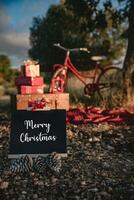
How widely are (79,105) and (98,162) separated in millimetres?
4904

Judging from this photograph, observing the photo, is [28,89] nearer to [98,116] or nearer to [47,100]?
[47,100]

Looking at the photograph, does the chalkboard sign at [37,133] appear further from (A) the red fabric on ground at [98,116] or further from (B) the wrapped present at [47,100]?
(B) the wrapped present at [47,100]

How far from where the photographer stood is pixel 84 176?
19.3ft

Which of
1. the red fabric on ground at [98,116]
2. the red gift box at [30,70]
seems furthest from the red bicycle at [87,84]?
the red fabric on ground at [98,116]

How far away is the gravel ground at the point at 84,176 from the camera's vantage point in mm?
5328

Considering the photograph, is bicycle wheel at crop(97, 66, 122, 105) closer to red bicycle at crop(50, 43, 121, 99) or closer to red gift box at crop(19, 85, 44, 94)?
red bicycle at crop(50, 43, 121, 99)

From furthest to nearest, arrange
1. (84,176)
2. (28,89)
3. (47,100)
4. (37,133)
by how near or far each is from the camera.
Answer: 1. (28,89)
2. (47,100)
3. (37,133)
4. (84,176)

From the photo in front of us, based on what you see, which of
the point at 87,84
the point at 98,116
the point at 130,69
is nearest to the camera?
the point at 98,116

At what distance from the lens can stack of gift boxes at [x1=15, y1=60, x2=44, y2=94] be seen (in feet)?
32.9

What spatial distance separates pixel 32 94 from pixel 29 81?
1.08ft

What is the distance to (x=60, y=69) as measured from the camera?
11.6 m

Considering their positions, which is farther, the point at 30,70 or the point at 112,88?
the point at 112,88

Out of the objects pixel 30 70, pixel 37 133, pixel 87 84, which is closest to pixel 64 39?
pixel 87 84

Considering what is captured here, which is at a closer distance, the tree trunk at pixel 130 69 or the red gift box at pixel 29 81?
the red gift box at pixel 29 81
